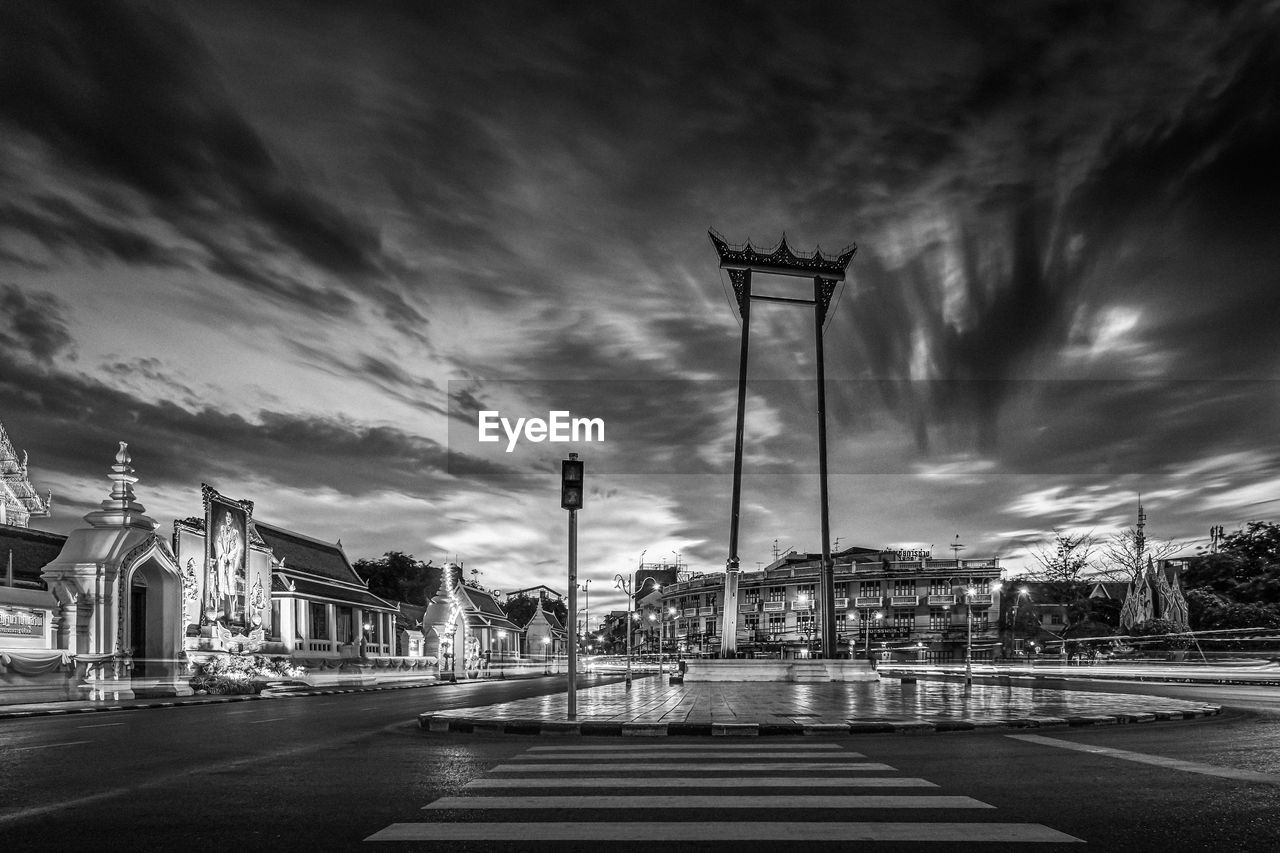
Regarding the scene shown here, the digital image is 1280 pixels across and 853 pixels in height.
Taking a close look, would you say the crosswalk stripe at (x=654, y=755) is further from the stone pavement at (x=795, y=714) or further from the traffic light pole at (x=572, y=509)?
the traffic light pole at (x=572, y=509)

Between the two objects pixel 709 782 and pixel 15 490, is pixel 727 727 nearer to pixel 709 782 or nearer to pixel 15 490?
pixel 709 782

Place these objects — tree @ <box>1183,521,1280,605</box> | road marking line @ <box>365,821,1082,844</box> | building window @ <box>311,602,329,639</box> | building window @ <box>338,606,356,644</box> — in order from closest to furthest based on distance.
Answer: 1. road marking line @ <box>365,821,1082,844</box>
2. building window @ <box>311,602,329,639</box>
3. building window @ <box>338,606,356,644</box>
4. tree @ <box>1183,521,1280,605</box>

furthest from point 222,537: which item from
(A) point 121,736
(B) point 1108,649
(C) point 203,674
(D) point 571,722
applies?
(B) point 1108,649

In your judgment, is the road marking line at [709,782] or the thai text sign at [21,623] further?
the thai text sign at [21,623]

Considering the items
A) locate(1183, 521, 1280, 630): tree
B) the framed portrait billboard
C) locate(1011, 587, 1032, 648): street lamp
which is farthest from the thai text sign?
locate(1011, 587, 1032, 648): street lamp

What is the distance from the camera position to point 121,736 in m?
13.9

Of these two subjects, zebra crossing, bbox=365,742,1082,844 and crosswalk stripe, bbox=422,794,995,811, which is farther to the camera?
crosswalk stripe, bbox=422,794,995,811

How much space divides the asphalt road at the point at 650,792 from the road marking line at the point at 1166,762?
35mm

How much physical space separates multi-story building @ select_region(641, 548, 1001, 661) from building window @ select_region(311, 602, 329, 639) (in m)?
49.0

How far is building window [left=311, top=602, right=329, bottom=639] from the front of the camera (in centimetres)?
4524

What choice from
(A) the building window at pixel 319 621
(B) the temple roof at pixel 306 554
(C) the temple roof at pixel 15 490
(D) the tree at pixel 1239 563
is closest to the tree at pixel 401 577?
(B) the temple roof at pixel 306 554

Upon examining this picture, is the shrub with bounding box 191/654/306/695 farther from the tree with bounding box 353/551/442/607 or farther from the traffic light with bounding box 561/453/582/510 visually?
the tree with bounding box 353/551/442/607

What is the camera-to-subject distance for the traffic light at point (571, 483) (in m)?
14.7

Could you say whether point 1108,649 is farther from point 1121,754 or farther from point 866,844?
point 866,844
